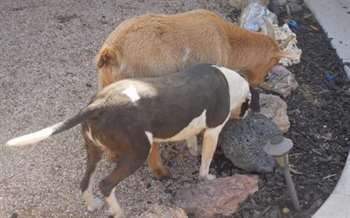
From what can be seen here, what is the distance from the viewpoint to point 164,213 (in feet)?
12.5

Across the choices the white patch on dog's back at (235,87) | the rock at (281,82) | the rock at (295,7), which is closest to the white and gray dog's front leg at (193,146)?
the white patch on dog's back at (235,87)

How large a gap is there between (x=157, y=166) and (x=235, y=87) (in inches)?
32.2

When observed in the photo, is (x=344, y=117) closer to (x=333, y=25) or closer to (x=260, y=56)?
(x=260, y=56)

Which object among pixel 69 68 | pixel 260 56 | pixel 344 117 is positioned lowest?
pixel 69 68

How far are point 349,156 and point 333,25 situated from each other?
8.23 ft

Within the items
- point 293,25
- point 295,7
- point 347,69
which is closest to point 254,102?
point 347,69

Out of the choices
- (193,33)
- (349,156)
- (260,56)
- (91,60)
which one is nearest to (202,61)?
(193,33)

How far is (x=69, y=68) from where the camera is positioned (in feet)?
18.9

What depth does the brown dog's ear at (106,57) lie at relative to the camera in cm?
409

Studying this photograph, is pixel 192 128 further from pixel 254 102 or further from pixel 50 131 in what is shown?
pixel 50 131

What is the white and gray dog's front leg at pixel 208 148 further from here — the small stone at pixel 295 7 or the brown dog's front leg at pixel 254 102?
the small stone at pixel 295 7

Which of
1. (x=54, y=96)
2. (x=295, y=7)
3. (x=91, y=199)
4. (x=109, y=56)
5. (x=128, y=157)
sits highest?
(x=109, y=56)

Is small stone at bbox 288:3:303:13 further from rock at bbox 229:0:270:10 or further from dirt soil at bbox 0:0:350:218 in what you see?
rock at bbox 229:0:270:10

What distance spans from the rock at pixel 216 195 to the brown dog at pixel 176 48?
1.20 feet
